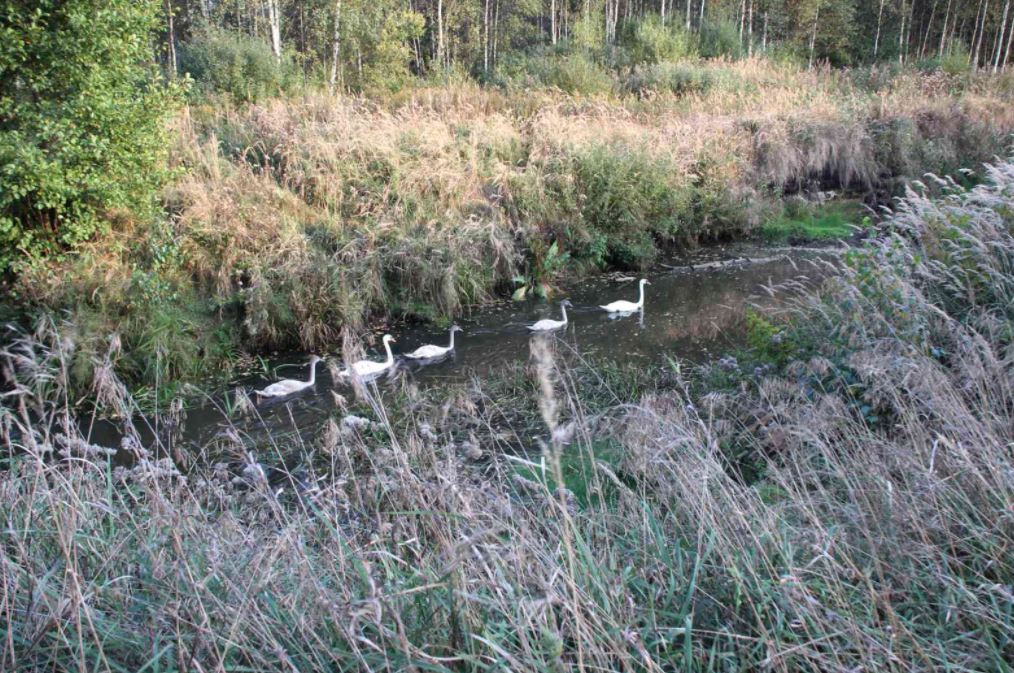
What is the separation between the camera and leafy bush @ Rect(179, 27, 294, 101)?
1762cm

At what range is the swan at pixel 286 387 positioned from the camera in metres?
7.78

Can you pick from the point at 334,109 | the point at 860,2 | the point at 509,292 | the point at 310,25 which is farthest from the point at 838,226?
the point at 860,2

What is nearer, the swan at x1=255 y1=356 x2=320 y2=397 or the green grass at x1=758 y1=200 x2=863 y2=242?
the swan at x1=255 y1=356 x2=320 y2=397

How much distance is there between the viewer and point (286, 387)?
7.89 metres

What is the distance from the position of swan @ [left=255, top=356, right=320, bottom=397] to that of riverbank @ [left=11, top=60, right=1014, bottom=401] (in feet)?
3.30

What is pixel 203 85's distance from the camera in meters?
17.8

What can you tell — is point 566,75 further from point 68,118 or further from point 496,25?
point 496,25

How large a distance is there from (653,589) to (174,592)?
1.42 meters

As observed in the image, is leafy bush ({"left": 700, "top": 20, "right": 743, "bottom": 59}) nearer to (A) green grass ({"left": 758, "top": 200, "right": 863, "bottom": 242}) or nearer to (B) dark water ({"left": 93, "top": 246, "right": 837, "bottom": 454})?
(A) green grass ({"left": 758, "top": 200, "right": 863, "bottom": 242})

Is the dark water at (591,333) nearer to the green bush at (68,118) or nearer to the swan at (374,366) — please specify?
the swan at (374,366)

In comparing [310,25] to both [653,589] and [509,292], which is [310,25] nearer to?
[509,292]

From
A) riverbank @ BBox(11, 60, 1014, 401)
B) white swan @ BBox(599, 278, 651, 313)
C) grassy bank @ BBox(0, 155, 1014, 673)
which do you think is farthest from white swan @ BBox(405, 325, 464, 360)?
grassy bank @ BBox(0, 155, 1014, 673)

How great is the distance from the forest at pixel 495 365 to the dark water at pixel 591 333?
0.25 ft

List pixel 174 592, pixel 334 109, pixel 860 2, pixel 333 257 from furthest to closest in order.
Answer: pixel 860 2
pixel 334 109
pixel 333 257
pixel 174 592
